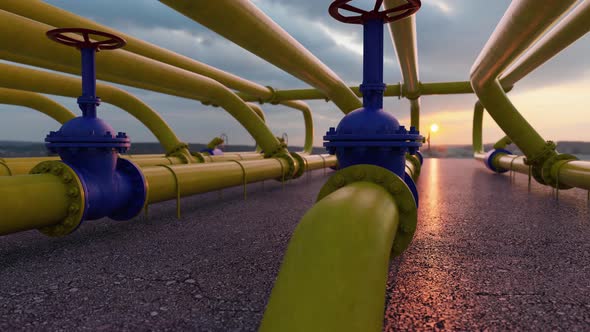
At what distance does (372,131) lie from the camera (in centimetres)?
227

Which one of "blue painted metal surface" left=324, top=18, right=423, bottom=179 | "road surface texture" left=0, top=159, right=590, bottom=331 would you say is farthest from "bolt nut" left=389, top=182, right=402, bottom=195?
"road surface texture" left=0, top=159, right=590, bottom=331

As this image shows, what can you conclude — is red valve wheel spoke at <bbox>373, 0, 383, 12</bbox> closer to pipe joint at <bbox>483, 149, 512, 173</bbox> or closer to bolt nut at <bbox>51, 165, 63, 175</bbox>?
bolt nut at <bbox>51, 165, 63, 175</bbox>

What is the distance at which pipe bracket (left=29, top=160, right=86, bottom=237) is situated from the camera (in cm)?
290

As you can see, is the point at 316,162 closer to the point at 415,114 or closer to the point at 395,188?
the point at 415,114

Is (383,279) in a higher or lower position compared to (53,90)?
lower

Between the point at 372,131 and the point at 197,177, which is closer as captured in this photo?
the point at 372,131

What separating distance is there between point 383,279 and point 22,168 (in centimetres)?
575

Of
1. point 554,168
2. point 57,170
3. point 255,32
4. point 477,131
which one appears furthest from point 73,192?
point 477,131

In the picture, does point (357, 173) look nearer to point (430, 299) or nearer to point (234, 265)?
point (430, 299)

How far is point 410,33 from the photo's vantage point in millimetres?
4500

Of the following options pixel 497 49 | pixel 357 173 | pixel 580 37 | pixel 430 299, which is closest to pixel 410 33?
pixel 497 49

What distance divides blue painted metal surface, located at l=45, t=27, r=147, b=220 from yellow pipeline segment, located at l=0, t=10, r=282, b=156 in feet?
2.03

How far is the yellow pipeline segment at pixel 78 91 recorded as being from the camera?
5.08 meters

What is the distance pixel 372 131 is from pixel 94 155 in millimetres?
2410
